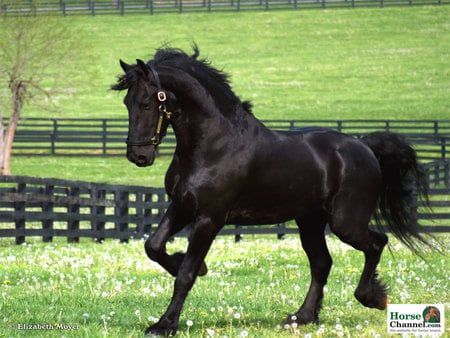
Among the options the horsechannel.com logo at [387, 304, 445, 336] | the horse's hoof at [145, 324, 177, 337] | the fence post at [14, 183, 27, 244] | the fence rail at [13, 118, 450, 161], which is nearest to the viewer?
the horse's hoof at [145, 324, 177, 337]

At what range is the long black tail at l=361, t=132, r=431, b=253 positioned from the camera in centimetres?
1023

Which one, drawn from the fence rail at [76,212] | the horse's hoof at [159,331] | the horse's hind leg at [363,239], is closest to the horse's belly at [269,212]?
the horse's hind leg at [363,239]

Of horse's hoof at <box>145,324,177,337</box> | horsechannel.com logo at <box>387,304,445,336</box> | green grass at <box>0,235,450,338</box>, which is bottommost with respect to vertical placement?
green grass at <box>0,235,450,338</box>

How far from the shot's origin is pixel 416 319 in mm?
8359

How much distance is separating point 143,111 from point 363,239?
7.95 ft

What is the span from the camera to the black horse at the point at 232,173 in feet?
27.7

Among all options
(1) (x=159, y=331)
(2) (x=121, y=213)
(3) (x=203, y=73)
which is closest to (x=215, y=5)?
(2) (x=121, y=213)

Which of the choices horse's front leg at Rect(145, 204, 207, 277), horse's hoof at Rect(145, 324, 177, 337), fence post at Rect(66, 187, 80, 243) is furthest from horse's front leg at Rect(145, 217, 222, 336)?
fence post at Rect(66, 187, 80, 243)

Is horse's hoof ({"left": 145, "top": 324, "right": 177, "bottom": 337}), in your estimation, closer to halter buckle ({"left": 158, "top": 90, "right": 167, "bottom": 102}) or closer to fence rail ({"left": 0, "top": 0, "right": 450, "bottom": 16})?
halter buckle ({"left": 158, "top": 90, "right": 167, "bottom": 102})

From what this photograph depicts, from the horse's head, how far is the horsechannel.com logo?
7.72 ft

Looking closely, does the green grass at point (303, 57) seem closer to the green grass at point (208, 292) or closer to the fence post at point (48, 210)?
the fence post at point (48, 210)

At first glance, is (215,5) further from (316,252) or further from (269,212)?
(269,212)

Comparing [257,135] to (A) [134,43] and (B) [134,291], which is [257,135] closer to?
(B) [134,291]

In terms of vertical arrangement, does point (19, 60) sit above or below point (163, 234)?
below
